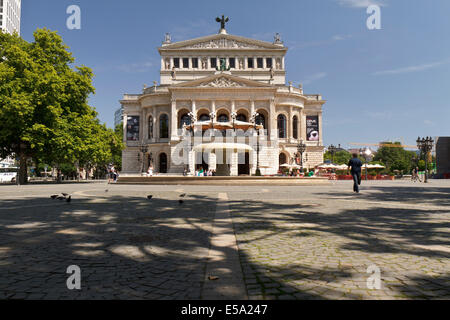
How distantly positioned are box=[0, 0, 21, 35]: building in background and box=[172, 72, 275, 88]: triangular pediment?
71060 millimetres

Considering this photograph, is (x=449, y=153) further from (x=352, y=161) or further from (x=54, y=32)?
(x=54, y=32)

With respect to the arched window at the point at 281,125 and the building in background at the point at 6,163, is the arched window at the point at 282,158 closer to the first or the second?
the arched window at the point at 281,125

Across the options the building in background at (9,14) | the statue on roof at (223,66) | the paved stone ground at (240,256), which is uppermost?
the building in background at (9,14)

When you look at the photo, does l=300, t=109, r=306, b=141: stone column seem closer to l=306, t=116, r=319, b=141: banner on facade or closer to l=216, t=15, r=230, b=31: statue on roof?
l=306, t=116, r=319, b=141: banner on facade

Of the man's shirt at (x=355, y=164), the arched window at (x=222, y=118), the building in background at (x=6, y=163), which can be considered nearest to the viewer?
the man's shirt at (x=355, y=164)

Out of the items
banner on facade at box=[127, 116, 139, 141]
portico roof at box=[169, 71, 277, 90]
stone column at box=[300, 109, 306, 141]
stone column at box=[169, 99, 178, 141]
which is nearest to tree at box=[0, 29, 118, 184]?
stone column at box=[169, 99, 178, 141]

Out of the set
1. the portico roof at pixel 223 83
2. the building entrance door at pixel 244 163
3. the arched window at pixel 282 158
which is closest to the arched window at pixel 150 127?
the portico roof at pixel 223 83

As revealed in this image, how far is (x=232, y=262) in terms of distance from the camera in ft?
11.6

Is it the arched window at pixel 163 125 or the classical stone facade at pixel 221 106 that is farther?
the arched window at pixel 163 125

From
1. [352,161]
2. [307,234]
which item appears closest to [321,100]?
[352,161]

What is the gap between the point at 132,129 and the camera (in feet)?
181

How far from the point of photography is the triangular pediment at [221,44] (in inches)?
2323

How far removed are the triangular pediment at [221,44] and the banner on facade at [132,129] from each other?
15925 millimetres
